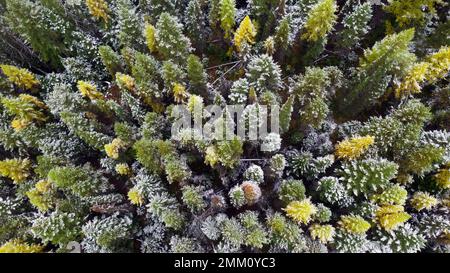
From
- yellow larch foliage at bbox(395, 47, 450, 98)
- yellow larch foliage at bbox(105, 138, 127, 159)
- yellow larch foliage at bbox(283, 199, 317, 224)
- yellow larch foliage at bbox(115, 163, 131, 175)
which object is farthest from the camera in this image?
yellow larch foliage at bbox(395, 47, 450, 98)

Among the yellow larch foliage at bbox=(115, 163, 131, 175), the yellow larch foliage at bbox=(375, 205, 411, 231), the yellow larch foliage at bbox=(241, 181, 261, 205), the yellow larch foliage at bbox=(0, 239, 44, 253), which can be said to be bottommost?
the yellow larch foliage at bbox=(0, 239, 44, 253)

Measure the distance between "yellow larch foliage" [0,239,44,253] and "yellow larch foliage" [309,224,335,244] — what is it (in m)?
9.85

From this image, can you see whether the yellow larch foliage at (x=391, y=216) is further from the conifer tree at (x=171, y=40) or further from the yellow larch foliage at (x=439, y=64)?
the conifer tree at (x=171, y=40)

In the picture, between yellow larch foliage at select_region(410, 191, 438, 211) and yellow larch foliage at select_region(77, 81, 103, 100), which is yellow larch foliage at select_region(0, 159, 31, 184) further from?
yellow larch foliage at select_region(410, 191, 438, 211)

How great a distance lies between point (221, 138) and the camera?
1164cm

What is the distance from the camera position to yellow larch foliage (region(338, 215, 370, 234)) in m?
11.4

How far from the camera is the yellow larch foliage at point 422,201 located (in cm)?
1210

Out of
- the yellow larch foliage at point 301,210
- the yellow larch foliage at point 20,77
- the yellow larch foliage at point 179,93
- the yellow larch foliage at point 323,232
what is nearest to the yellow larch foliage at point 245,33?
the yellow larch foliage at point 179,93

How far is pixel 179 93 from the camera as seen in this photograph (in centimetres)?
1359

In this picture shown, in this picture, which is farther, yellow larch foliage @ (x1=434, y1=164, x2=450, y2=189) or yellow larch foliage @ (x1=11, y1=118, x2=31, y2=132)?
yellow larch foliage @ (x1=11, y1=118, x2=31, y2=132)

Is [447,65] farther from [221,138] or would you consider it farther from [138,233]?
[138,233]

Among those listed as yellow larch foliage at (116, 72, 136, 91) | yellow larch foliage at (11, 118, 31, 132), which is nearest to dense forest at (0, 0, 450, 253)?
yellow larch foliage at (116, 72, 136, 91)
